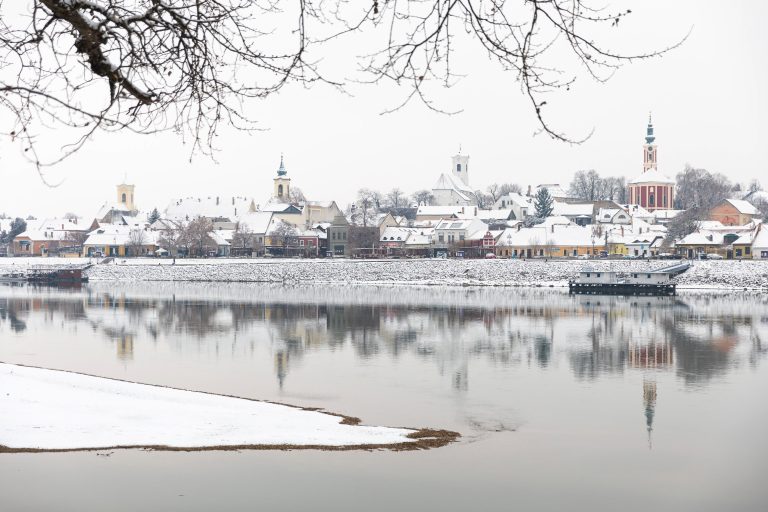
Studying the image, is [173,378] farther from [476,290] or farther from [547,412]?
[476,290]

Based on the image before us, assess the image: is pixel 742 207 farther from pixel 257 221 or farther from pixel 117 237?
pixel 117 237

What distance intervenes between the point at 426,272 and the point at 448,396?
184ft

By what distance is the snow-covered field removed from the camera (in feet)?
230

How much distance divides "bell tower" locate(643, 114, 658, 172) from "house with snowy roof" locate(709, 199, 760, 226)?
34690 millimetres

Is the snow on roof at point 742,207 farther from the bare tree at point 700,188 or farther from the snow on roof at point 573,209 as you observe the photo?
the snow on roof at point 573,209

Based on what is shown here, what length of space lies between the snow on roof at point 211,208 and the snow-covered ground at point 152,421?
366 ft

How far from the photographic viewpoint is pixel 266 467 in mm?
13555

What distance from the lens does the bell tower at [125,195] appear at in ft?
518

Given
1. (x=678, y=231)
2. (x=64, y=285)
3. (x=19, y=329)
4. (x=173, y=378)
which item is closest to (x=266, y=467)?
(x=173, y=378)

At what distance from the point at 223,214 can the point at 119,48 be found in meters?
125

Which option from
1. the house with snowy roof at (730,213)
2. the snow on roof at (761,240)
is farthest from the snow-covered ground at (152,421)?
the house with snowy roof at (730,213)

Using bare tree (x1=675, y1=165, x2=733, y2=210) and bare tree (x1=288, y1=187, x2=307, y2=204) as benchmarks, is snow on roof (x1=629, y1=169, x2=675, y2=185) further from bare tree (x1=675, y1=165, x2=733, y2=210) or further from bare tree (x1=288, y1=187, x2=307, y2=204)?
bare tree (x1=288, y1=187, x2=307, y2=204)

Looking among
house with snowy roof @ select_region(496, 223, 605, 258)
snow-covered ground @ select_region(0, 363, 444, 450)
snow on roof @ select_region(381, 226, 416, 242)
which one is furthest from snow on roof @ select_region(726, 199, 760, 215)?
snow-covered ground @ select_region(0, 363, 444, 450)

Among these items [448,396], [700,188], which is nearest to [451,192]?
[700,188]
